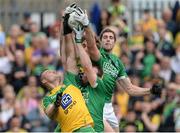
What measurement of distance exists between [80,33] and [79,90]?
0.95 m

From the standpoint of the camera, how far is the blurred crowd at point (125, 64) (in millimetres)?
20562

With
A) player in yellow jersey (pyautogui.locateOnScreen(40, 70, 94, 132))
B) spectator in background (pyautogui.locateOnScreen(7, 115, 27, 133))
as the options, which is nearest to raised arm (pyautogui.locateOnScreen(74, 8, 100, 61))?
player in yellow jersey (pyautogui.locateOnScreen(40, 70, 94, 132))

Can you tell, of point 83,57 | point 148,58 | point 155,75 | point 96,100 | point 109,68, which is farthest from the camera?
point 148,58

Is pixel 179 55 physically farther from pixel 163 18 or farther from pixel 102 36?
pixel 102 36

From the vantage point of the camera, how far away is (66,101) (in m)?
14.6

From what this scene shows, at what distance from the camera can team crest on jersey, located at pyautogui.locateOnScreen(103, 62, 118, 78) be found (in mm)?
15422

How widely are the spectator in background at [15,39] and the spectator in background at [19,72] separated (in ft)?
1.28

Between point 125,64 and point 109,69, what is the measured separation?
21.4ft

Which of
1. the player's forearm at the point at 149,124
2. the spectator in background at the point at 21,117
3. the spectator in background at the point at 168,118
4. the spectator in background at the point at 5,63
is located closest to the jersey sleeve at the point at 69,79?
the spectator in background at the point at 21,117

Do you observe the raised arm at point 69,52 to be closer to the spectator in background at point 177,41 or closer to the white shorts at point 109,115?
the white shorts at point 109,115

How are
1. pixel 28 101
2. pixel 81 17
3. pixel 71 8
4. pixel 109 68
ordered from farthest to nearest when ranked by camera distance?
pixel 28 101, pixel 109 68, pixel 71 8, pixel 81 17

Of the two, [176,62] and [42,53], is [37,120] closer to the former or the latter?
[42,53]

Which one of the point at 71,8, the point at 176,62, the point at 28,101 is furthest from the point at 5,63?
the point at 71,8

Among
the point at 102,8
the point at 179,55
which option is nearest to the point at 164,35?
the point at 179,55
